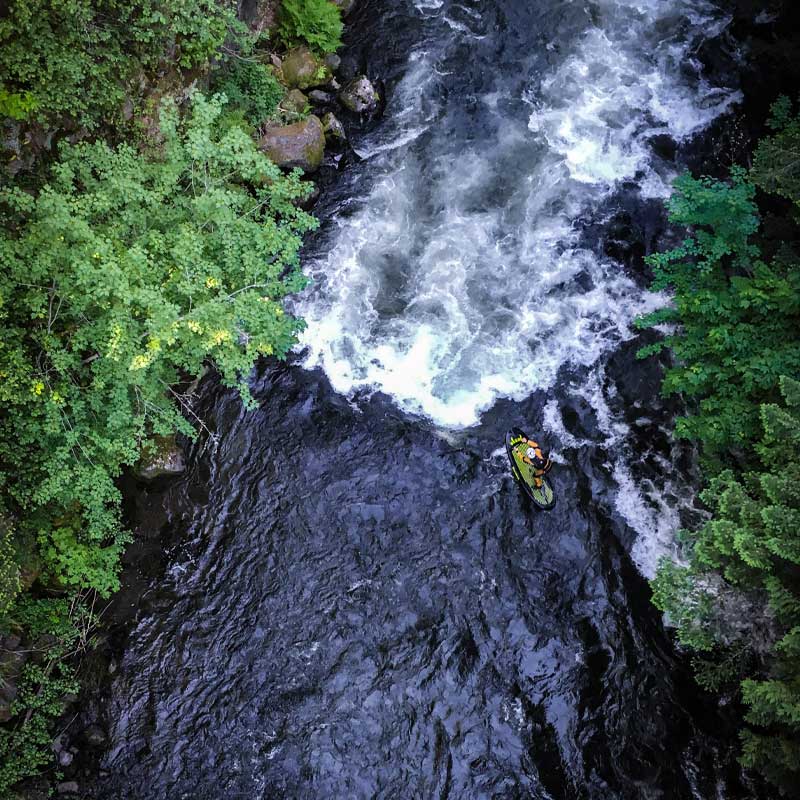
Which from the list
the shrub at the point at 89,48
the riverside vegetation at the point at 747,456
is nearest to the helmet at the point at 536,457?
the riverside vegetation at the point at 747,456

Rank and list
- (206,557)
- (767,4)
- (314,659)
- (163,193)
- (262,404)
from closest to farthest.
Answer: (163,193) → (314,659) → (206,557) → (262,404) → (767,4)

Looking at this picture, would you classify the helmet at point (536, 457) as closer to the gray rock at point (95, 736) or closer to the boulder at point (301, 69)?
the gray rock at point (95, 736)

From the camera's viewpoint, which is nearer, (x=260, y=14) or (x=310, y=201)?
(x=310, y=201)

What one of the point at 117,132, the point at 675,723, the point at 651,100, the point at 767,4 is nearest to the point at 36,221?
the point at 117,132

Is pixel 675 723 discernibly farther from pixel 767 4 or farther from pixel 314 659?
pixel 767 4

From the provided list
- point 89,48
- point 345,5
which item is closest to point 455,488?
point 89,48

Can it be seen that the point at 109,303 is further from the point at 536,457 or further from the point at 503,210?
the point at 503,210
